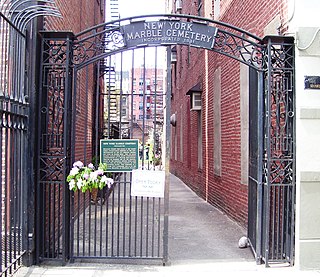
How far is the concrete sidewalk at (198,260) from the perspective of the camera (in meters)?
5.73

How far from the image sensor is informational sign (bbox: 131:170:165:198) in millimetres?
6113

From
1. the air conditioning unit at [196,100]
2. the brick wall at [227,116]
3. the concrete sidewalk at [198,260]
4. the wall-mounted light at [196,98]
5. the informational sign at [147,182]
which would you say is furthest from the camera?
the air conditioning unit at [196,100]

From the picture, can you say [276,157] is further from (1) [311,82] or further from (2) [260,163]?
(1) [311,82]

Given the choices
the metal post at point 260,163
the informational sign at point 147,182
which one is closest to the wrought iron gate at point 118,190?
the informational sign at point 147,182

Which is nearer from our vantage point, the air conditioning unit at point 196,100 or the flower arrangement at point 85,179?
the flower arrangement at point 85,179

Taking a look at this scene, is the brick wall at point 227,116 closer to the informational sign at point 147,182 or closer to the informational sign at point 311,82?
the informational sign at point 311,82

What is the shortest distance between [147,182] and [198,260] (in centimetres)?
143

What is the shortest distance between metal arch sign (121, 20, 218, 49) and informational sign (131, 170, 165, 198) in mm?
1825

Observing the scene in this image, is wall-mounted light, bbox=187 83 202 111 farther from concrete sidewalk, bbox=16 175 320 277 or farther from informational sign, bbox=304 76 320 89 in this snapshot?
informational sign, bbox=304 76 320 89

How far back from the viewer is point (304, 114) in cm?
577

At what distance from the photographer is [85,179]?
19.1ft

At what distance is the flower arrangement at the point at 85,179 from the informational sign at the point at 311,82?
116 inches

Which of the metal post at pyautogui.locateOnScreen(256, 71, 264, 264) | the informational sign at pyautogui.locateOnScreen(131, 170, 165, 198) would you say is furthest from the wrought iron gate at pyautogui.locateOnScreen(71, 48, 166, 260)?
the metal post at pyautogui.locateOnScreen(256, 71, 264, 264)

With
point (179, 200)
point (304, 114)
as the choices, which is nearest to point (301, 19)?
point (304, 114)
